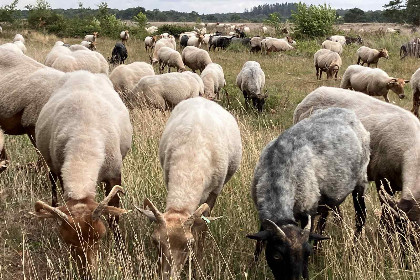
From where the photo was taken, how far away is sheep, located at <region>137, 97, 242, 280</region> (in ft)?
11.7

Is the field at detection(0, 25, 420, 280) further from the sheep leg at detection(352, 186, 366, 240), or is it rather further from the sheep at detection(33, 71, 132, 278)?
the sheep at detection(33, 71, 132, 278)

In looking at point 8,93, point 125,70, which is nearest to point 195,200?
point 8,93

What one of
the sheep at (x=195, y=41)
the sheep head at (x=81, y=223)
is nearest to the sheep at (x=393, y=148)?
the sheep head at (x=81, y=223)

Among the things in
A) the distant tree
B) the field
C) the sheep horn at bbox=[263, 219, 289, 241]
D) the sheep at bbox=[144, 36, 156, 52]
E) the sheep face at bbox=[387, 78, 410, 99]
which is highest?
the distant tree

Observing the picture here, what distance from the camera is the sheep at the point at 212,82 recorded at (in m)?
13.6

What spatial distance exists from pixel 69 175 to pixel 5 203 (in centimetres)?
223

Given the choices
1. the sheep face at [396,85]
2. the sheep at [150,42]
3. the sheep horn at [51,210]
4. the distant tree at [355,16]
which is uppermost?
the distant tree at [355,16]

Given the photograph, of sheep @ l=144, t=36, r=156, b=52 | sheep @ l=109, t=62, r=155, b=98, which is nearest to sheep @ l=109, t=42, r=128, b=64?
sheep @ l=144, t=36, r=156, b=52

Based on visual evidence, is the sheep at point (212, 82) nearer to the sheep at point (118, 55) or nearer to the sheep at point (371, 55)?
the sheep at point (118, 55)

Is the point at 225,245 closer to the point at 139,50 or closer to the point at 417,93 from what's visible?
the point at 417,93

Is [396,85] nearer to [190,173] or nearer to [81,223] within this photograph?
[190,173]

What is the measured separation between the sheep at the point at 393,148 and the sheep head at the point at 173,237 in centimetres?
214

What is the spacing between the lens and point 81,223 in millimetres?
3557

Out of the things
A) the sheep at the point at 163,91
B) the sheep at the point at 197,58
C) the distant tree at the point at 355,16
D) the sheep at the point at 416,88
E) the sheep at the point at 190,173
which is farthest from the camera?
A: the distant tree at the point at 355,16
